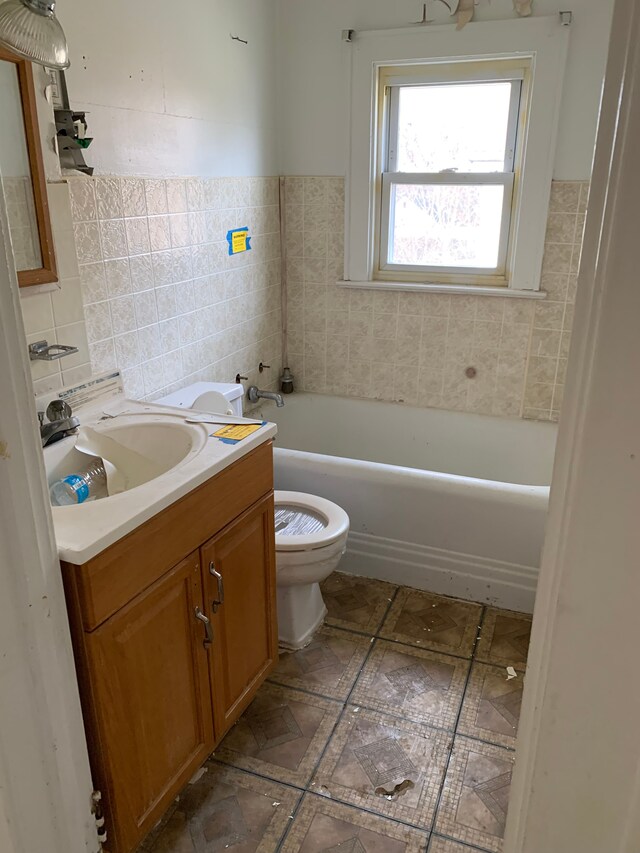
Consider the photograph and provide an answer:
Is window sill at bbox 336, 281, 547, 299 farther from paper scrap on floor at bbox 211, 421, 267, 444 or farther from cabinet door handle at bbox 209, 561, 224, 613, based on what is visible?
cabinet door handle at bbox 209, 561, 224, 613

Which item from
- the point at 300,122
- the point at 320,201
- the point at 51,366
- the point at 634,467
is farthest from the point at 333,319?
the point at 634,467

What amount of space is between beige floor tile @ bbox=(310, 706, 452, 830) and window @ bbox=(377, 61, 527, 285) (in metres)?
1.92

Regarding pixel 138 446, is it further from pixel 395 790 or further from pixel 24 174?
pixel 395 790

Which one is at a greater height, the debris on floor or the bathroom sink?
the bathroom sink

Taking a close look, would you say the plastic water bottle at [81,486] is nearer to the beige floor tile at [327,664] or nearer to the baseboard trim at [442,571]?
the beige floor tile at [327,664]

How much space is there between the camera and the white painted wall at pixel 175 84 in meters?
1.79

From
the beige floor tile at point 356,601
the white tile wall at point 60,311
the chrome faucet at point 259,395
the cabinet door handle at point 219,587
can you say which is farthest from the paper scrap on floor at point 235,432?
the chrome faucet at point 259,395

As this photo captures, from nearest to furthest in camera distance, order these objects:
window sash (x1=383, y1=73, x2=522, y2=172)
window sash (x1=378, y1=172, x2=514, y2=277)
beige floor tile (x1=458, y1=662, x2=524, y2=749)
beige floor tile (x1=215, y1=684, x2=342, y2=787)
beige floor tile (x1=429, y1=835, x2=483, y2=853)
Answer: beige floor tile (x1=429, y1=835, x2=483, y2=853)
beige floor tile (x1=215, y1=684, x2=342, y2=787)
beige floor tile (x1=458, y1=662, x2=524, y2=749)
window sash (x1=383, y1=73, x2=522, y2=172)
window sash (x1=378, y1=172, x2=514, y2=277)

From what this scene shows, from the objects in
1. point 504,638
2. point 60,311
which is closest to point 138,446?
point 60,311

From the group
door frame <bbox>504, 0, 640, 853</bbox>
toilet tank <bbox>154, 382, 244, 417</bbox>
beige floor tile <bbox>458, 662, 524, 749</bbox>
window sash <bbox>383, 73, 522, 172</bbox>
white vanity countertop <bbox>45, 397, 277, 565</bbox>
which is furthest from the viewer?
window sash <bbox>383, 73, 522, 172</bbox>

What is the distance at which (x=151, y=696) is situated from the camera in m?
1.34

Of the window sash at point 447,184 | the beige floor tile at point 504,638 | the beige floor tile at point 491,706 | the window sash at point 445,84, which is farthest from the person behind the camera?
the window sash at point 447,184

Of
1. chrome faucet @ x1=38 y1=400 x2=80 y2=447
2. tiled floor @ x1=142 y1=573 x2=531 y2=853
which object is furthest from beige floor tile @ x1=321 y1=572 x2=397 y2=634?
chrome faucet @ x1=38 y1=400 x2=80 y2=447

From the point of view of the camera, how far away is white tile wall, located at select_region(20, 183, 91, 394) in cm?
165
